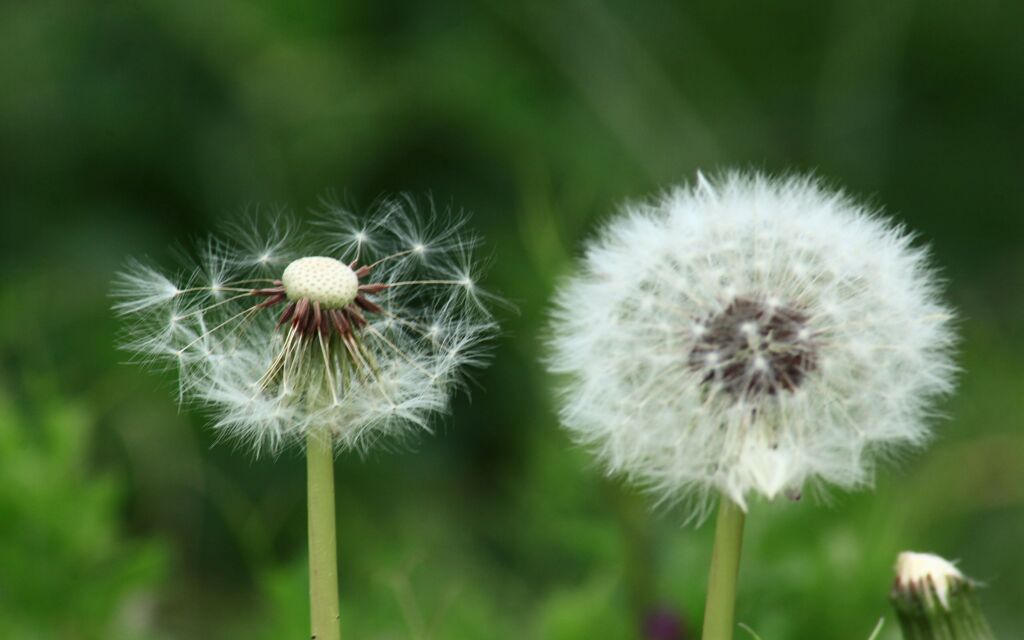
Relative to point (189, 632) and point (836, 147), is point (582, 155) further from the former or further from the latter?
point (189, 632)

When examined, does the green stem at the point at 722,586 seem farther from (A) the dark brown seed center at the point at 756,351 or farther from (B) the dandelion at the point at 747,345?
(A) the dark brown seed center at the point at 756,351

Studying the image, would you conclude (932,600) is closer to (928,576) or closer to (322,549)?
(928,576)

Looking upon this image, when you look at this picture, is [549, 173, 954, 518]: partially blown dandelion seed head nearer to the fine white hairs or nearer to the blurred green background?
the fine white hairs

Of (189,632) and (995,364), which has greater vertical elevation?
(995,364)

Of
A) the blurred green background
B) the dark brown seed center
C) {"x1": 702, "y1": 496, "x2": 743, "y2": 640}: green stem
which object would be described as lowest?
{"x1": 702, "y1": 496, "x2": 743, "y2": 640}: green stem

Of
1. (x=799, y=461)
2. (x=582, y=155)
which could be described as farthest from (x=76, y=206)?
(x=799, y=461)

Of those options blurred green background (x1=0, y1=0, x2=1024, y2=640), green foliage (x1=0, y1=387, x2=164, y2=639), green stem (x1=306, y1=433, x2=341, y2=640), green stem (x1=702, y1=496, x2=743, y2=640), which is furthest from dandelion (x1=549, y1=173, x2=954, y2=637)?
green foliage (x1=0, y1=387, x2=164, y2=639)

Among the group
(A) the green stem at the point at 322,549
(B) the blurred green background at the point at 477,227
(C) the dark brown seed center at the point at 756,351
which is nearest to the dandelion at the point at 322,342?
(A) the green stem at the point at 322,549
